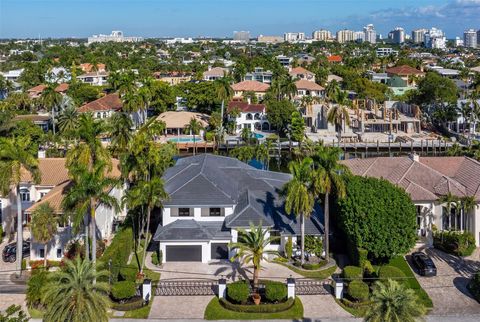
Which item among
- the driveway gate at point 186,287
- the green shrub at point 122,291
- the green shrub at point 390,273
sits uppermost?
the green shrub at point 390,273

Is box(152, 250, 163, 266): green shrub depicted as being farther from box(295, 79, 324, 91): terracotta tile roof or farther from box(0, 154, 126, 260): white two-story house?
box(295, 79, 324, 91): terracotta tile roof

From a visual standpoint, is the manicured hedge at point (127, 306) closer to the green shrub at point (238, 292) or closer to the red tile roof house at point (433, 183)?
the green shrub at point (238, 292)

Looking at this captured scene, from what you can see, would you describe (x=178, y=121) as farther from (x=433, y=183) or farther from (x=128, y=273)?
(x=128, y=273)

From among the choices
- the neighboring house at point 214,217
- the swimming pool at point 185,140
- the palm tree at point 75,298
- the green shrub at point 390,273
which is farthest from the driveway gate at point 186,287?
the swimming pool at point 185,140

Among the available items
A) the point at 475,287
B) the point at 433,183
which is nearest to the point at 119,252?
the point at 475,287

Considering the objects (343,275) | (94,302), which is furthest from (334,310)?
(94,302)

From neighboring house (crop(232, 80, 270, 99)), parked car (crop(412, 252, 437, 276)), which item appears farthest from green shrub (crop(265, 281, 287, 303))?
neighboring house (crop(232, 80, 270, 99))

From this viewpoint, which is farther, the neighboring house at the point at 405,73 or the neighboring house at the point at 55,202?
the neighboring house at the point at 405,73

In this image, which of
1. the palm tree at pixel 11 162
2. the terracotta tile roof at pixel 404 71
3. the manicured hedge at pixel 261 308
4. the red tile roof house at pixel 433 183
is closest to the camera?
the manicured hedge at pixel 261 308
